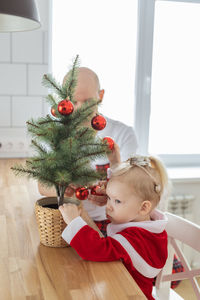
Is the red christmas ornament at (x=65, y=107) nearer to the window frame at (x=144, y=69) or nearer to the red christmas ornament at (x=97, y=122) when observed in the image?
the red christmas ornament at (x=97, y=122)

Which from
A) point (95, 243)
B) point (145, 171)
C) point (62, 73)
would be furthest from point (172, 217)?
point (62, 73)

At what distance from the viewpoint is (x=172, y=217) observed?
1.25m


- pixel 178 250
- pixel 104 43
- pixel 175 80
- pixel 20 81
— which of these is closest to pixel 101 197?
pixel 178 250

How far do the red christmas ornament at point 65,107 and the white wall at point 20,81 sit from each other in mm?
1240

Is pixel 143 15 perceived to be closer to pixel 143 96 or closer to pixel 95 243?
pixel 143 96

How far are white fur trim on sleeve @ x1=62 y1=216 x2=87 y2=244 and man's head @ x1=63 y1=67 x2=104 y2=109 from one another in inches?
18.8

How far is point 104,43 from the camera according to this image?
240 cm

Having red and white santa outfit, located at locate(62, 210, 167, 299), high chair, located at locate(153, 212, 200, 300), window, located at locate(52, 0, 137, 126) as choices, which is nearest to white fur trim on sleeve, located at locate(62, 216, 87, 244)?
red and white santa outfit, located at locate(62, 210, 167, 299)

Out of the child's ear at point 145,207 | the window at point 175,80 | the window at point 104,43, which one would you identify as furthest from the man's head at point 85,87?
the window at point 175,80

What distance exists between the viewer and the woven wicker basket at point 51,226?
931mm

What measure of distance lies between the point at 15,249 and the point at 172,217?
54 centimetres

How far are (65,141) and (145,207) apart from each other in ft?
0.99

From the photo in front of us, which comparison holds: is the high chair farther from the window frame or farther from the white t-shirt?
the window frame

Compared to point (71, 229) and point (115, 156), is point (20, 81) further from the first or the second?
point (71, 229)
